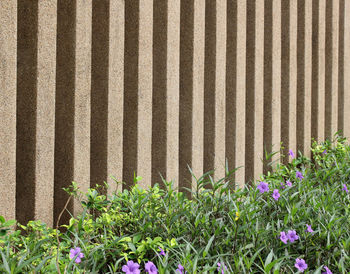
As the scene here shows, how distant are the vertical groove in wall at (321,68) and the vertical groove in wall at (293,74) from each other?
43cm

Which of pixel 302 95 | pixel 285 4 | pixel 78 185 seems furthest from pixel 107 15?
pixel 302 95

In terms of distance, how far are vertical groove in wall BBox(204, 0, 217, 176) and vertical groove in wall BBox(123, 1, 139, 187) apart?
2.13ft

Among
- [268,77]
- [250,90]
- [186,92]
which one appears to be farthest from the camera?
[268,77]

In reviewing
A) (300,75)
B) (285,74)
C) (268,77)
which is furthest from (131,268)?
(300,75)

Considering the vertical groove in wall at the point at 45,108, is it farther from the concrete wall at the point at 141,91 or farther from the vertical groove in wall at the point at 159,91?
the vertical groove in wall at the point at 159,91

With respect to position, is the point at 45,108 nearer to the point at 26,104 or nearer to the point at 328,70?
the point at 26,104

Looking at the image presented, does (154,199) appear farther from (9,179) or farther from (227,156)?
(227,156)

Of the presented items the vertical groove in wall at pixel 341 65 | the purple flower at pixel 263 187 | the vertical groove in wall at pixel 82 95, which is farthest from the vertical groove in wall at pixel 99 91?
the vertical groove in wall at pixel 341 65

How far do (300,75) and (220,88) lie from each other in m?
1.22

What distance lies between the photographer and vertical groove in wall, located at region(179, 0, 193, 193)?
3.12 metres

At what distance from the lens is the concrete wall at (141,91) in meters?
2.32

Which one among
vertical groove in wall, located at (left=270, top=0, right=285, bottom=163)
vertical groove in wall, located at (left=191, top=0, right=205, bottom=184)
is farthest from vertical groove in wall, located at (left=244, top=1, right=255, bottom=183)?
vertical groove in wall, located at (left=191, top=0, right=205, bottom=184)

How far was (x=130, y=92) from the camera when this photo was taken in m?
2.79

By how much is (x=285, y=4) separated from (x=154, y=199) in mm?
2205
